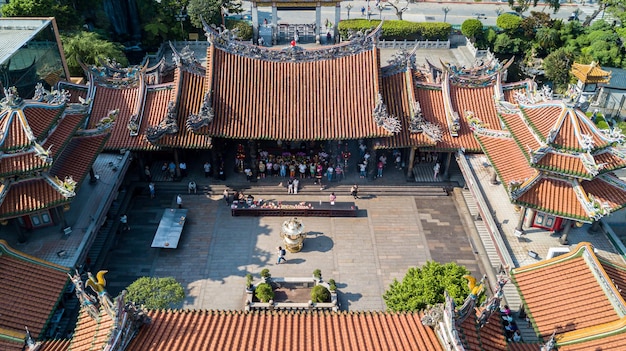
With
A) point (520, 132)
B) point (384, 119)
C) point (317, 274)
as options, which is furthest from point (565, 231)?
point (317, 274)

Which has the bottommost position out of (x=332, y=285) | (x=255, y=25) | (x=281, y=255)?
(x=281, y=255)

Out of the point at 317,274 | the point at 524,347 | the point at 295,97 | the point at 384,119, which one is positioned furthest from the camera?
the point at 295,97

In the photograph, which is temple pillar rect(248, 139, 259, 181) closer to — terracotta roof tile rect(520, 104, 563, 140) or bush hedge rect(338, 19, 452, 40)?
terracotta roof tile rect(520, 104, 563, 140)

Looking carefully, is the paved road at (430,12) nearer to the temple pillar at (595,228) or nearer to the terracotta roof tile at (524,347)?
the temple pillar at (595,228)

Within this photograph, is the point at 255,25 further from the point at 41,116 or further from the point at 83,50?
the point at 41,116

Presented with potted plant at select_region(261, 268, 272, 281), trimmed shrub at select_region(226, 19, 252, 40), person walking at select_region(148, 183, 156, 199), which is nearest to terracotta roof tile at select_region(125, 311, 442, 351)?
potted plant at select_region(261, 268, 272, 281)

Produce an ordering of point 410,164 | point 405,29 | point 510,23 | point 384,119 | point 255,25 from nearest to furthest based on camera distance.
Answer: point 384,119, point 410,164, point 510,23, point 255,25, point 405,29
